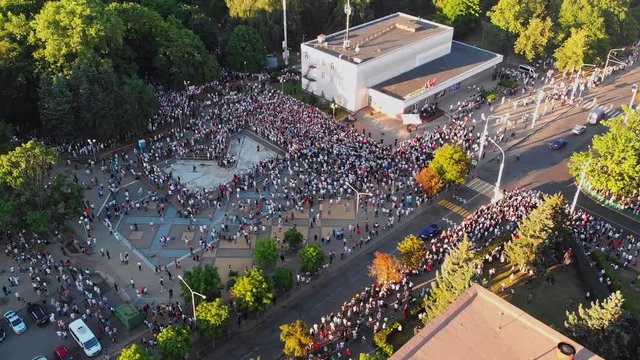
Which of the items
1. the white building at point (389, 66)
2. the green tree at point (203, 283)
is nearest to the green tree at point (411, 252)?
the green tree at point (203, 283)

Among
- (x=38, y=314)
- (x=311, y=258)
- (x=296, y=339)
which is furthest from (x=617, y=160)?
(x=38, y=314)

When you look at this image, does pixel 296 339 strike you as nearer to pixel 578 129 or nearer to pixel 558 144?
pixel 558 144

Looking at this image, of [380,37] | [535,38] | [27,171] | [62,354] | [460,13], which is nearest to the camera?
[62,354]

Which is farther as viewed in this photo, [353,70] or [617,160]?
[353,70]

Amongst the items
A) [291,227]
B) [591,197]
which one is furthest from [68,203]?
[591,197]

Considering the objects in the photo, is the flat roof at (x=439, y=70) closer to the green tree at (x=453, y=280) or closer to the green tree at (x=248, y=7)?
the green tree at (x=248, y=7)

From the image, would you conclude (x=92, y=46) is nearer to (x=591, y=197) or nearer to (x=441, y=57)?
(x=441, y=57)
